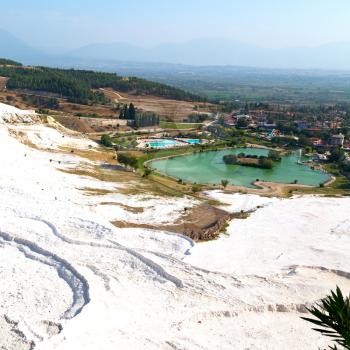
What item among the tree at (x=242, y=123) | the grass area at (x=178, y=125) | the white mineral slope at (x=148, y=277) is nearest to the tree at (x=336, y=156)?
the tree at (x=242, y=123)

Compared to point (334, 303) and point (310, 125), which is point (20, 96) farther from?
point (334, 303)

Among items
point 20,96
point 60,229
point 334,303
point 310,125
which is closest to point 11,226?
point 60,229

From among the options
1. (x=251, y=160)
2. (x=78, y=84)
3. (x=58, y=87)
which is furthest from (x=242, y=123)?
(x=58, y=87)

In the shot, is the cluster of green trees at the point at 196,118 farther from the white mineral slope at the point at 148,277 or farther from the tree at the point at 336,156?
the white mineral slope at the point at 148,277

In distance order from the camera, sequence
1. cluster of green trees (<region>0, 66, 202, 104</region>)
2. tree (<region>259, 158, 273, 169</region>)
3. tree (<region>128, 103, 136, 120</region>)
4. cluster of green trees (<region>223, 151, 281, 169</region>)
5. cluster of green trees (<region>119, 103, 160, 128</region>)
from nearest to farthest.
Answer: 1. tree (<region>259, 158, 273, 169</region>)
2. cluster of green trees (<region>223, 151, 281, 169</region>)
3. cluster of green trees (<region>119, 103, 160, 128</region>)
4. tree (<region>128, 103, 136, 120</region>)
5. cluster of green trees (<region>0, 66, 202, 104</region>)

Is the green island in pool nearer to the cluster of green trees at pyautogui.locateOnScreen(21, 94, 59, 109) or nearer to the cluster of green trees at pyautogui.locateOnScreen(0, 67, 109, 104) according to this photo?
the cluster of green trees at pyautogui.locateOnScreen(21, 94, 59, 109)

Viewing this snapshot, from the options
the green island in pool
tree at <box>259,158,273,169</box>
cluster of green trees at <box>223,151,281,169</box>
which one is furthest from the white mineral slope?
cluster of green trees at <box>223,151,281,169</box>
